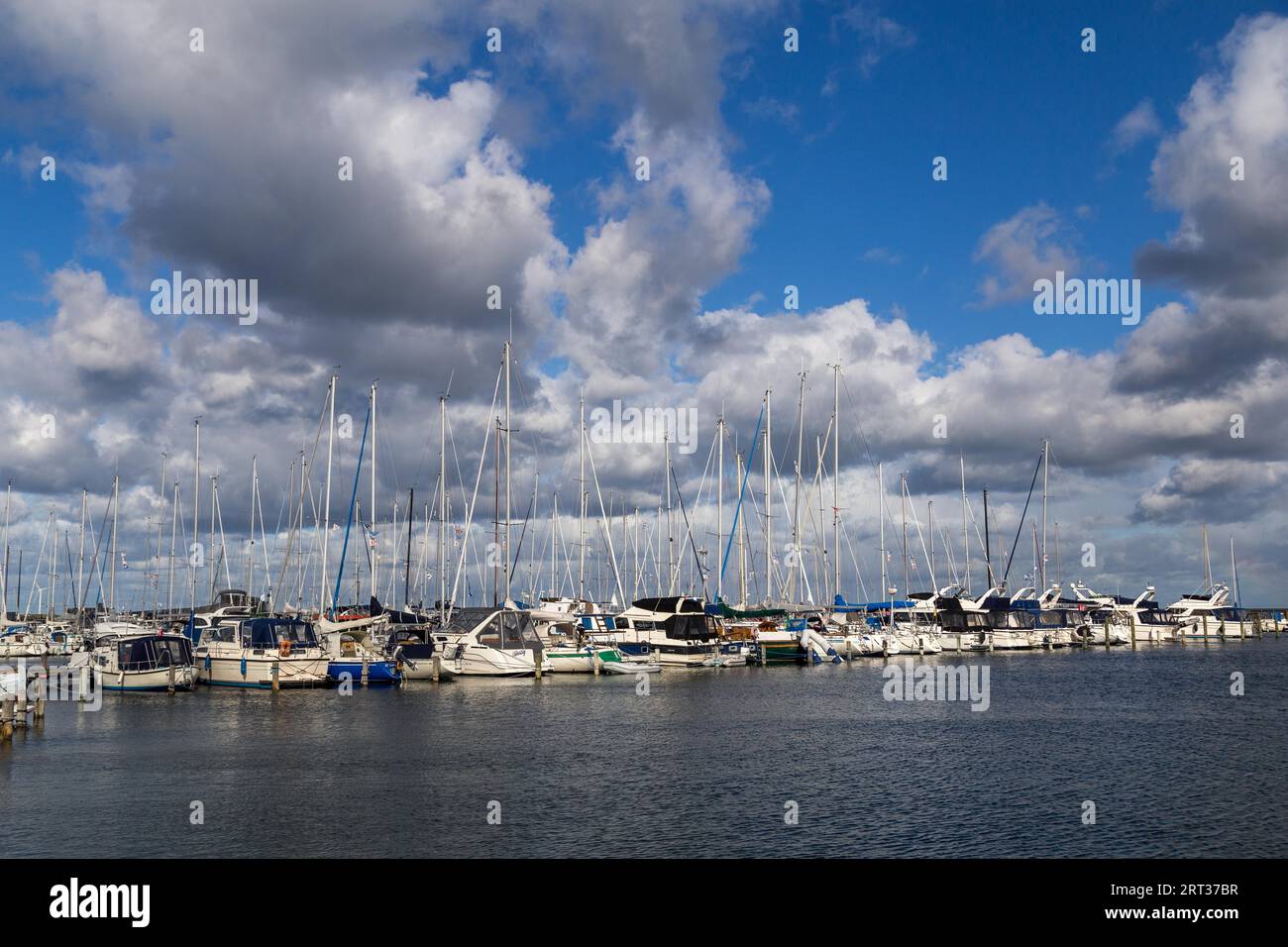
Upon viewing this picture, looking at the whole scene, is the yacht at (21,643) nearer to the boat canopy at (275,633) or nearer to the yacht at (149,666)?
the yacht at (149,666)

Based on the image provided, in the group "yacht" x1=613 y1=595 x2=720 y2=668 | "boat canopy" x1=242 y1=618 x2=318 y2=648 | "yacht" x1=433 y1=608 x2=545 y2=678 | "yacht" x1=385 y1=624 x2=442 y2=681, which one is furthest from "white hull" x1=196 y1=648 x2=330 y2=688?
"yacht" x1=613 y1=595 x2=720 y2=668

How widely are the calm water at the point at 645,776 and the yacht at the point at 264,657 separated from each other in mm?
2561

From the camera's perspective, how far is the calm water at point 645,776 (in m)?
27.8

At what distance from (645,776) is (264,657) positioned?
38963mm

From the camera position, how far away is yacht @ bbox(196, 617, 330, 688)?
67.8m

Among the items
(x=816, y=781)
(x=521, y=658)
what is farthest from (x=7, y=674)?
(x=816, y=781)

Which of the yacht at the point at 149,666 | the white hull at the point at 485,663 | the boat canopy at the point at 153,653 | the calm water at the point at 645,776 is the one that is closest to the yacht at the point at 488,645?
the white hull at the point at 485,663

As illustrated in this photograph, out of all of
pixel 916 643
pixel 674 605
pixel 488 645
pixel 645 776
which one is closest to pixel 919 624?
pixel 916 643

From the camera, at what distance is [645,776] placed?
37188 mm

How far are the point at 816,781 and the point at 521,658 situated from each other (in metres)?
40.5

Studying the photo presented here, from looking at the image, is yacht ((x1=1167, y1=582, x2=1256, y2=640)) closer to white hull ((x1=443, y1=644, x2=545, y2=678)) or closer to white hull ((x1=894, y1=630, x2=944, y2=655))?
white hull ((x1=894, y1=630, x2=944, y2=655))

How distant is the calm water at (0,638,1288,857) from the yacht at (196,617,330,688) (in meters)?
2.56

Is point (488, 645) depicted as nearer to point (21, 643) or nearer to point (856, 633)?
point (856, 633)
